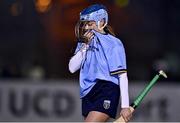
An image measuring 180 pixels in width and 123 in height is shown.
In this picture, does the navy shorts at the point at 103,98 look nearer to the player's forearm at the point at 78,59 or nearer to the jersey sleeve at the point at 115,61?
the jersey sleeve at the point at 115,61

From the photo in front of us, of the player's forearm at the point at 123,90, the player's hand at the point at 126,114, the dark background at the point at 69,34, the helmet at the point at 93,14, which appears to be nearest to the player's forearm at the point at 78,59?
the helmet at the point at 93,14

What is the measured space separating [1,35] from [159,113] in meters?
3.48

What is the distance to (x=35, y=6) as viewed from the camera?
14.9 metres

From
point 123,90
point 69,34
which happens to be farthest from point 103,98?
point 69,34

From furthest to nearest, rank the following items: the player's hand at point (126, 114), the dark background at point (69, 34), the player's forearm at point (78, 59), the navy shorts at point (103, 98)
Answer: the dark background at point (69, 34)
the player's forearm at point (78, 59)
the navy shorts at point (103, 98)
the player's hand at point (126, 114)

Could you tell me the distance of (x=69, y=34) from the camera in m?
14.9

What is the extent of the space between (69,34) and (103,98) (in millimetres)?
9323

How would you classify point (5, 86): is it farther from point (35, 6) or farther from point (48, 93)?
point (35, 6)

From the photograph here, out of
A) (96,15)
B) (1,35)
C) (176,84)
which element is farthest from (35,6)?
(96,15)

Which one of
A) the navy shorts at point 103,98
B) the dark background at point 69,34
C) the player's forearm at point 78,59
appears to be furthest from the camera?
the dark background at point 69,34

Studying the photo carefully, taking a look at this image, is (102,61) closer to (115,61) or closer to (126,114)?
(115,61)

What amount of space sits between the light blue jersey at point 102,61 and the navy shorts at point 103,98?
4 centimetres

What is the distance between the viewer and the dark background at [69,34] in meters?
14.6

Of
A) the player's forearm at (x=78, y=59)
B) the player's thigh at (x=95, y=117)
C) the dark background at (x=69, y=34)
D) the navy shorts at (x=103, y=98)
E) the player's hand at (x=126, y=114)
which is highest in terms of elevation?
the player's forearm at (x=78, y=59)
